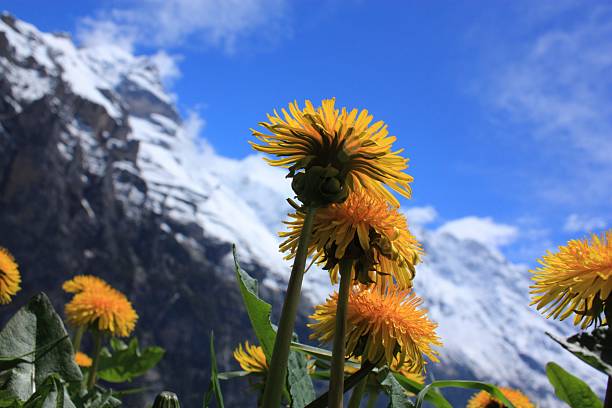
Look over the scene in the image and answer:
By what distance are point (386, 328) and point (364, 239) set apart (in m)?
0.40

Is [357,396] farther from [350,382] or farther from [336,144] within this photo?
[336,144]

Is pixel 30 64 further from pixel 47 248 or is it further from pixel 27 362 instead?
pixel 27 362

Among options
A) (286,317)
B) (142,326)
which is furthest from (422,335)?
(142,326)

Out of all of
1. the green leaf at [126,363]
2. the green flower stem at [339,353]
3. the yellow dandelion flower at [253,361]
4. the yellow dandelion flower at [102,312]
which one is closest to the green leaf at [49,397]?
the green flower stem at [339,353]

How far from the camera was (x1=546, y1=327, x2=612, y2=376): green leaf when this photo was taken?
1229mm

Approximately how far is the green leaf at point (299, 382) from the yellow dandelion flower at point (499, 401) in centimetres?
Answer: 175

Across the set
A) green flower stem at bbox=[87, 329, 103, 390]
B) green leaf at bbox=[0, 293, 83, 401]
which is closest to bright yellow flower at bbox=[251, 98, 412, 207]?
green leaf at bbox=[0, 293, 83, 401]

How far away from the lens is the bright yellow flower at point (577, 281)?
5.74 feet

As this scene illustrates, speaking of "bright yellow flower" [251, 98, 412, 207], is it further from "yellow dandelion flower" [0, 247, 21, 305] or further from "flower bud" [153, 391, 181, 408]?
"yellow dandelion flower" [0, 247, 21, 305]

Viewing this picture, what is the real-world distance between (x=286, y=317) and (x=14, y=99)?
15769cm

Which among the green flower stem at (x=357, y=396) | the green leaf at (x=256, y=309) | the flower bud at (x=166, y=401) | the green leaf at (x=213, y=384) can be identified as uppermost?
the green leaf at (x=256, y=309)

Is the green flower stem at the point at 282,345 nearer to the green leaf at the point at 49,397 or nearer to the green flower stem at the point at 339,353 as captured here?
the green flower stem at the point at 339,353

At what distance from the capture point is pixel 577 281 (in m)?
1.80

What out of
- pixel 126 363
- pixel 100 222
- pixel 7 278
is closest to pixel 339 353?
pixel 126 363
